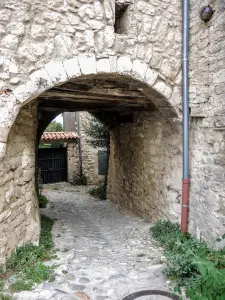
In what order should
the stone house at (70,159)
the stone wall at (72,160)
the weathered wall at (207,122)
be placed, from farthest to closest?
1. the stone wall at (72,160)
2. the stone house at (70,159)
3. the weathered wall at (207,122)

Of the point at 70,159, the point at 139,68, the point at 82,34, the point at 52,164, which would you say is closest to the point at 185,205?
the point at 139,68

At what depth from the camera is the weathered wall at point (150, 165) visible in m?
4.38

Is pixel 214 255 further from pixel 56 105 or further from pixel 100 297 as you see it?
pixel 56 105

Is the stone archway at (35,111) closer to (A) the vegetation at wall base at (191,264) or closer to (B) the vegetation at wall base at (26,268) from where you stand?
(B) the vegetation at wall base at (26,268)

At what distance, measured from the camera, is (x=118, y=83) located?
4004 mm

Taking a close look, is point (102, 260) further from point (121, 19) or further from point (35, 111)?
point (121, 19)

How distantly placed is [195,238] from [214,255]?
0.66 metres

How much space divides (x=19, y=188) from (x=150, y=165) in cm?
255

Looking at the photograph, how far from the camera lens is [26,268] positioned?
308cm

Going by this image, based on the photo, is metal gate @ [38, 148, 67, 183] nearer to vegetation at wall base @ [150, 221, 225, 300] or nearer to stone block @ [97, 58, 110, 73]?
vegetation at wall base @ [150, 221, 225, 300]

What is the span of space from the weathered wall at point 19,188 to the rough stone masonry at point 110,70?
0.5 inches

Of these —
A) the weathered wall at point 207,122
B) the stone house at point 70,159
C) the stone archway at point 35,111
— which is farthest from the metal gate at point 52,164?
the weathered wall at point 207,122

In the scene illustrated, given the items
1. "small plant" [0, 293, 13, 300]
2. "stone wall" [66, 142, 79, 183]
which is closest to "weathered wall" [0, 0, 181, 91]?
"small plant" [0, 293, 13, 300]

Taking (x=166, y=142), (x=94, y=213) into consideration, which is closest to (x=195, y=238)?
(x=166, y=142)
